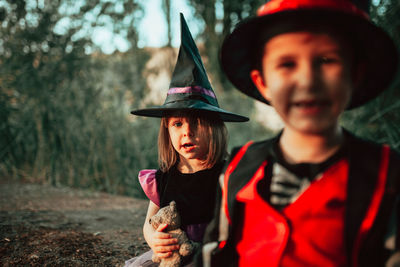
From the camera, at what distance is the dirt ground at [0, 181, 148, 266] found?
2.38m

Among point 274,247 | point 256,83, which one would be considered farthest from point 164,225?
point 256,83

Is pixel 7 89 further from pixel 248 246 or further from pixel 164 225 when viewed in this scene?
pixel 248 246

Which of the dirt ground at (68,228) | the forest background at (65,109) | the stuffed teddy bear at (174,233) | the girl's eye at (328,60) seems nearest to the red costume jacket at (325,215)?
the girl's eye at (328,60)

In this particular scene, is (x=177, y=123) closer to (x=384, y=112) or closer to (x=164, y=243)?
(x=164, y=243)

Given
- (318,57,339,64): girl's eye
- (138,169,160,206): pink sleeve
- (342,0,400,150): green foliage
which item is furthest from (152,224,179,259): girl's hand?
(342,0,400,150): green foliage

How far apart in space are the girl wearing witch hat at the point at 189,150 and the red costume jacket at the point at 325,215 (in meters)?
0.55

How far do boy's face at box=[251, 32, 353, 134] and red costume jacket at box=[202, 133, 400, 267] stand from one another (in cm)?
17

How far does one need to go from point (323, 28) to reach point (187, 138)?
38.0 inches

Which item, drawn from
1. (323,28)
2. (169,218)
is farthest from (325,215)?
(169,218)

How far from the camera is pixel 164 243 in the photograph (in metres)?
1.56

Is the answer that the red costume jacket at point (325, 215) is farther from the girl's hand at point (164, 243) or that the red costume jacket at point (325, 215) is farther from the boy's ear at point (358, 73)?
the girl's hand at point (164, 243)

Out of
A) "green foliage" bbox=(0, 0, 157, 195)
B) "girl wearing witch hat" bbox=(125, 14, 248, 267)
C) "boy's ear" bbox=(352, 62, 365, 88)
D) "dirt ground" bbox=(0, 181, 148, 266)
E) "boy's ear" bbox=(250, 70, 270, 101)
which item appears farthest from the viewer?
"green foliage" bbox=(0, 0, 157, 195)

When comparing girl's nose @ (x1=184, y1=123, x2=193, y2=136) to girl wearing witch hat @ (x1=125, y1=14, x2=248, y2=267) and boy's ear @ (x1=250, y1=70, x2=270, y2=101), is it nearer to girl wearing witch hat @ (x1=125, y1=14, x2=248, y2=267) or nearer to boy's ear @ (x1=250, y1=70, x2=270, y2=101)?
girl wearing witch hat @ (x1=125, y1=14, x2=248, y2=267)

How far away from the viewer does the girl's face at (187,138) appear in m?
1.78
